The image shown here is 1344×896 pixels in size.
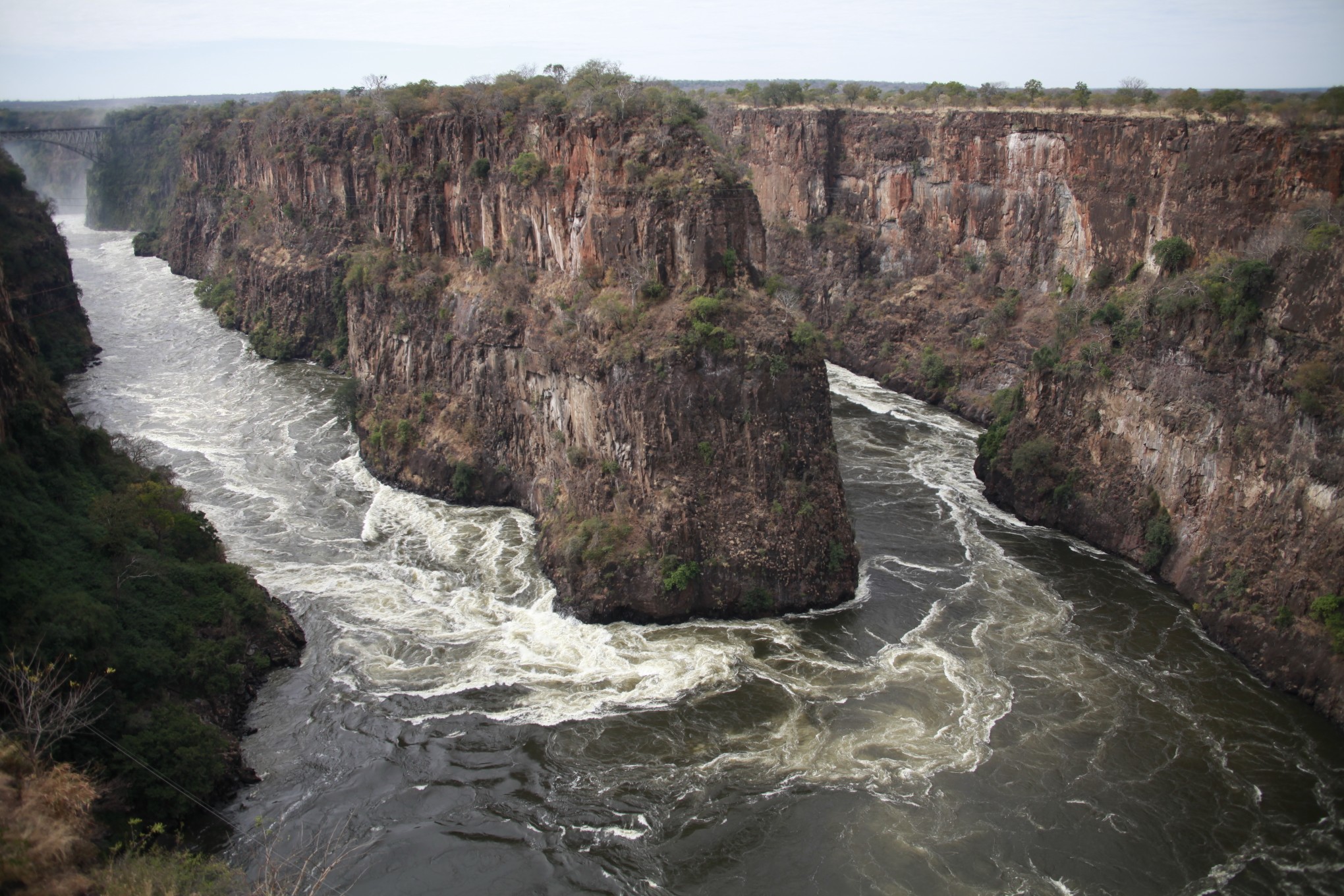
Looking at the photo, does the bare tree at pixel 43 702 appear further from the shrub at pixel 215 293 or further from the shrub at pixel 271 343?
the shrub at pixel 215 293

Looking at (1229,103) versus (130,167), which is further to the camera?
(130,167)

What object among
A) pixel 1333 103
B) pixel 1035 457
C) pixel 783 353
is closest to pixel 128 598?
pixel 783 353

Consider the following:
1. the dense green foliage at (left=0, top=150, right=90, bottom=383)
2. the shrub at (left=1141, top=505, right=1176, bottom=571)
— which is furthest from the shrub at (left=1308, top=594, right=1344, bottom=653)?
the dense green foliage at (left=0, top=150, right=90, bottom=383)

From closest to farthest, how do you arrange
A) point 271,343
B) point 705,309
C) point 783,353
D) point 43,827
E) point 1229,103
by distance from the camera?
point 43,827 → point 705,309 → point 783,353 → point 1229,103 → point 271,343

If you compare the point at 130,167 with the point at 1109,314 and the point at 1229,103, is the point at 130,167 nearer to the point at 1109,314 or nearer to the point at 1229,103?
the point at 1109,314

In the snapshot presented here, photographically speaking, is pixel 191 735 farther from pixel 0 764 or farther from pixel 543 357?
pixel 543 357
